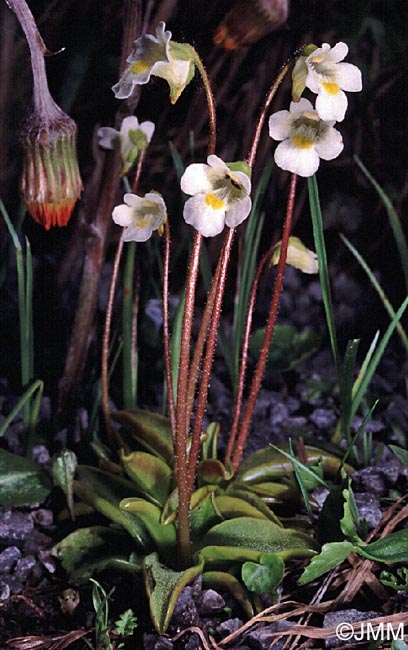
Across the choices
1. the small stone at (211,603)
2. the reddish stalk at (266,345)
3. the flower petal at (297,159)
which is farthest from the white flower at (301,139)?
the small stone at (211,603)

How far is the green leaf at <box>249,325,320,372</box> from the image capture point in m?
1.63

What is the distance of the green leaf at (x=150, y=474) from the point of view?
1144 millimetres

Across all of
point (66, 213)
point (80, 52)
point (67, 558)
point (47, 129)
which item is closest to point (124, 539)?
point (67, 558)

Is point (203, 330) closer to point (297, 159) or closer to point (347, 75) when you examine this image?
point (297, 159)

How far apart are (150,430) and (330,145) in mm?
502

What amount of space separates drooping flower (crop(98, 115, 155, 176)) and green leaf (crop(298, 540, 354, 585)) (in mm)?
645

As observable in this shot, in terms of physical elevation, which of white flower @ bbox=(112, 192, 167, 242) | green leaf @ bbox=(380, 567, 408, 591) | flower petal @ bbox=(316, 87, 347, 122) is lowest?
green leaf @ bbox=(380, 567, 408, 591)

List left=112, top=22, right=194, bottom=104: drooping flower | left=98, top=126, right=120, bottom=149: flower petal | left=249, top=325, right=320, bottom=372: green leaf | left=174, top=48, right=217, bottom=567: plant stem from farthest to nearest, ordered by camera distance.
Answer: left=249, top=325, right=320, bottom=372: green leaf → left=98, top=126, right=120, bottom=149: flower petal → left=174, top=48, right=217, bottom=567: plant stem → left=112, top=22, right=194, bottom=104: drooping flower

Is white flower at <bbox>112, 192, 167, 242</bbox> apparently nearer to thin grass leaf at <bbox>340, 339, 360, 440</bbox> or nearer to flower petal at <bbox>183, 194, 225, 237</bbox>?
flower petal at <bbox>183, 194, 225, 237</bbox>

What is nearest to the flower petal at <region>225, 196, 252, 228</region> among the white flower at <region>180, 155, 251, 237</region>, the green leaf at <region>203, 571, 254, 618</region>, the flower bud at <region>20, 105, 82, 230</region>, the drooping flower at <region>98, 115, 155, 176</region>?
the white flower at <region>180, 155, 251, 237</region>

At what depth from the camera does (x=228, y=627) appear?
40.5 inches

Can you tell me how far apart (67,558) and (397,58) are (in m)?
1.33

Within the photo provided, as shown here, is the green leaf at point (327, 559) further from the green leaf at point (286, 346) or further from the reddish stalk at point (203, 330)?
the green leaf at point (286, 346)

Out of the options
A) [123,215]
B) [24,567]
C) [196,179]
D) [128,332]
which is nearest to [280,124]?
[196,179]
